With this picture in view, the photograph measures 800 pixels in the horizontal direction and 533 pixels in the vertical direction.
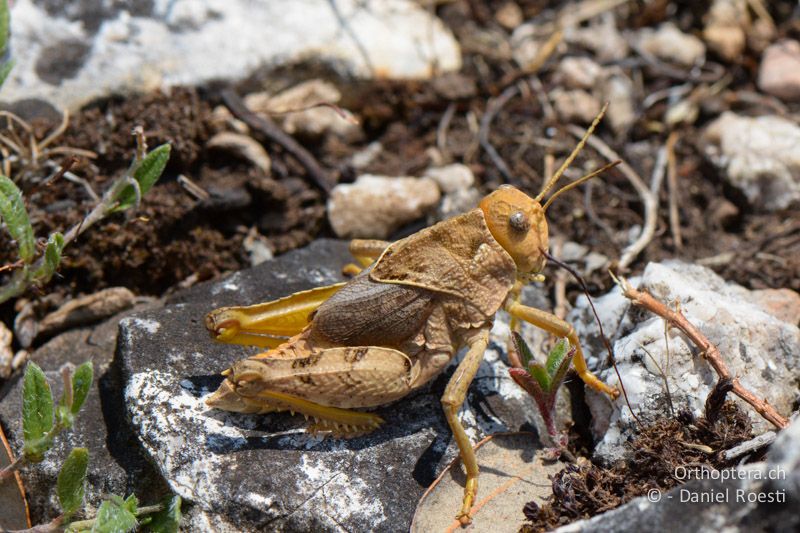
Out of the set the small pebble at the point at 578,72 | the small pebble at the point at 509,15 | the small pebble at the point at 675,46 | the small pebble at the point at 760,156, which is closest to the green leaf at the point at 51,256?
the small pebble at the point at 578,72

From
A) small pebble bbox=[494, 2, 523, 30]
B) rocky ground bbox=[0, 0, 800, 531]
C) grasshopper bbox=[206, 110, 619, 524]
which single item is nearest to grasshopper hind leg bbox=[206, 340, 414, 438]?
grasshopper bbox=[206, 110, 619, 524]

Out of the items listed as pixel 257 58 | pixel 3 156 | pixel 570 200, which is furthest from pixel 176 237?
pixel 570 200

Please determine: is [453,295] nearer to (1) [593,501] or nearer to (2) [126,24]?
(1) [593,501]

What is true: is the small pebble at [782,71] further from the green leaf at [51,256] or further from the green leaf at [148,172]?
the green leaf at [51,256]

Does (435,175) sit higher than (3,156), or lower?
lower

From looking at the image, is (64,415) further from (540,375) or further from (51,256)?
(540,375)

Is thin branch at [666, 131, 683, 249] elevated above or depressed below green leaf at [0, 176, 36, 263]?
below

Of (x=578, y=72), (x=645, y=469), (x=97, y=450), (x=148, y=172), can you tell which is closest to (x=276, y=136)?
(x=148, y=172)

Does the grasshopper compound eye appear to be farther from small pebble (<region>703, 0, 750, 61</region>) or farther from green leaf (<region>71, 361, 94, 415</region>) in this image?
small pebble (<region>703, 0, 750, 61</region>)
